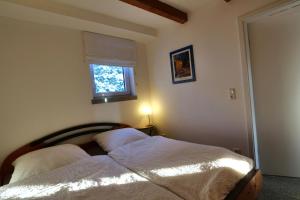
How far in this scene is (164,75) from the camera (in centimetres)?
315

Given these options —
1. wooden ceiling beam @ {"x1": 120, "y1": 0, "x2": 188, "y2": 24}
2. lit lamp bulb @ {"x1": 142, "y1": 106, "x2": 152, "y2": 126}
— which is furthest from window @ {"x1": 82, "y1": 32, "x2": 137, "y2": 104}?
wooden ceiling beam @ {"x1": 120, "y1": 0, "x2": 188, "y2": 24}

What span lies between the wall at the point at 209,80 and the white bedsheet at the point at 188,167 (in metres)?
0.78

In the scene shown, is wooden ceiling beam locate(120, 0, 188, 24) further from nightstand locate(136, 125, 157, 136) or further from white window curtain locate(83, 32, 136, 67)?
nightstand locate(136, 125, 157, 136)

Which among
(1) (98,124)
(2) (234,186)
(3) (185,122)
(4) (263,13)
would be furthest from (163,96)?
(2) (234,186)

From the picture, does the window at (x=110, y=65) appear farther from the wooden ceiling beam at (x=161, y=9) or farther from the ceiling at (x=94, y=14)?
the wooden ceiling beam at (x=161, y=9)

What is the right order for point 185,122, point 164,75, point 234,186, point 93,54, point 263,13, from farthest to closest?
point 164,75, point 185,122, point 93,54, point 263,13, point 234,186

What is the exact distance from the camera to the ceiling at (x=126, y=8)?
85.8 inches

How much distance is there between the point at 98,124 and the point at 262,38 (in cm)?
233

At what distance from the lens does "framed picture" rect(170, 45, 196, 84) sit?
8.91 ft

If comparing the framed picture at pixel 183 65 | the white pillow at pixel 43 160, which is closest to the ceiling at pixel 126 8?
the framed picture at pixel 183 65

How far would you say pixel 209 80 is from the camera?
100 inches

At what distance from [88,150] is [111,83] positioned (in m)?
1.09

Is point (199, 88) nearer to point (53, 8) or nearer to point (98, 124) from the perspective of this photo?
point (98, 124)

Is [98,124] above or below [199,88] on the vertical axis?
below
